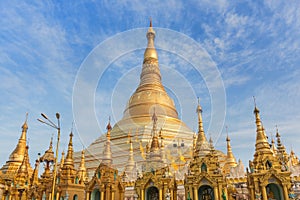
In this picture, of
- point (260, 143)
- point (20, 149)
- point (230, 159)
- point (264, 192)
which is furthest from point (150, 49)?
point (264, 192)

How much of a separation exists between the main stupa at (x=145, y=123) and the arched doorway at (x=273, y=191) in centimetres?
1571

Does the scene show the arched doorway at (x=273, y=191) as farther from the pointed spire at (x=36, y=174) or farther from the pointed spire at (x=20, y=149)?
the pointed spire at (x=20, y=149)

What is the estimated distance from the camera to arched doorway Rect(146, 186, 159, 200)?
19188 mm

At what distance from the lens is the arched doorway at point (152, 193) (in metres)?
19.2

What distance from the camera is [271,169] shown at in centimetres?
1698

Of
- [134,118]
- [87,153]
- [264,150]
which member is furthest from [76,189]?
[134,118]

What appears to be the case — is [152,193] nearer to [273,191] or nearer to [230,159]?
[273,191]

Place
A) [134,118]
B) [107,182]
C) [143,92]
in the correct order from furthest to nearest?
[143,92]
[134,118]
[107,182]

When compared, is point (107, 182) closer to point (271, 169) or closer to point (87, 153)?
point (271, 169)

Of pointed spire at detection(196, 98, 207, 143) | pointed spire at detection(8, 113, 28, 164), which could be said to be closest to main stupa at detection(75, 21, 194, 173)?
pointed spire at detection(8, 113, 28, 164)

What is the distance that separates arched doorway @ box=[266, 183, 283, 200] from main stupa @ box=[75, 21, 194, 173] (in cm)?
1571

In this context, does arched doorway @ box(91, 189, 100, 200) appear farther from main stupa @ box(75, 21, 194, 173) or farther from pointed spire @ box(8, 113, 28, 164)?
pointed spire @ box(8, 113, 28, 164)

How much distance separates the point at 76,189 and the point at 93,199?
8.90ft

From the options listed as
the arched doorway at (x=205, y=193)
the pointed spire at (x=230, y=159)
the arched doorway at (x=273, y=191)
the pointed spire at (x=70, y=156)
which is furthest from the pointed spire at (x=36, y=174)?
the arched doorway at (x=273, y=191)
